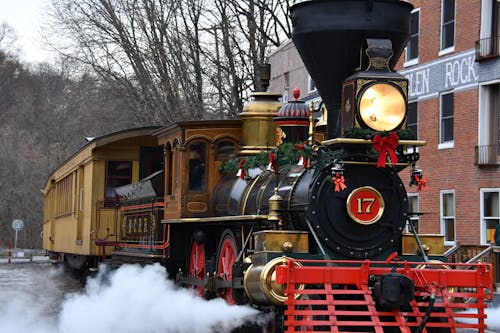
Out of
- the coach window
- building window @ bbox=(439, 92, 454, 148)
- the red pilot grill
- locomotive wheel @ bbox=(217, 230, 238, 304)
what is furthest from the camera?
building window @ bbox=(439, 92, 454, 148)

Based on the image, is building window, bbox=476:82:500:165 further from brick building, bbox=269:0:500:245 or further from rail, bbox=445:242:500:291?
rail, bbox=445:242:500:291

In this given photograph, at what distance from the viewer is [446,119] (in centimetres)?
2503

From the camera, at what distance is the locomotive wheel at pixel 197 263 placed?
14.1m

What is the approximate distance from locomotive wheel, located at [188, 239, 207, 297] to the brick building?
10074mm

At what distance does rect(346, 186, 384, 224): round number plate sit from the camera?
10.4 m

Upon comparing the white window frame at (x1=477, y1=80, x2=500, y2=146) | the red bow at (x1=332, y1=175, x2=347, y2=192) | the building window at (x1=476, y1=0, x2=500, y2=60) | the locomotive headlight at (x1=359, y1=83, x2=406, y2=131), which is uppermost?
the building window at (x1=476, y1=0, x2=500, y2=60)

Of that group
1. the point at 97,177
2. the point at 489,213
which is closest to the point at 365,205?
the point at 97,177

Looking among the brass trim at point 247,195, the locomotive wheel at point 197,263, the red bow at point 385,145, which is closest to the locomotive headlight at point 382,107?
the red bow at point 385,145

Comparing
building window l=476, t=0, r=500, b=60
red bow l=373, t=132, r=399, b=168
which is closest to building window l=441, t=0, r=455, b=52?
building window l=476, t=0, r=500, b=60

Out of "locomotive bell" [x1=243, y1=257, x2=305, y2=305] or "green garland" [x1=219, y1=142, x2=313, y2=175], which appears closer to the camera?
"locomotive bell" [x1=243, y1=257, x2=305, y2=305]

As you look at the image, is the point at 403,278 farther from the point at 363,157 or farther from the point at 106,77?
the point at 106,77

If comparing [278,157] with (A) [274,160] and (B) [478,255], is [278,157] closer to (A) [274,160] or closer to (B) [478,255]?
(A) [274,160]

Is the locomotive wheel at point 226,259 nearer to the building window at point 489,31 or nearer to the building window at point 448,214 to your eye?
the building window at point 489,31

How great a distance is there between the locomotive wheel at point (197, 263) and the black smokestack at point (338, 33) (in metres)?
3.94
